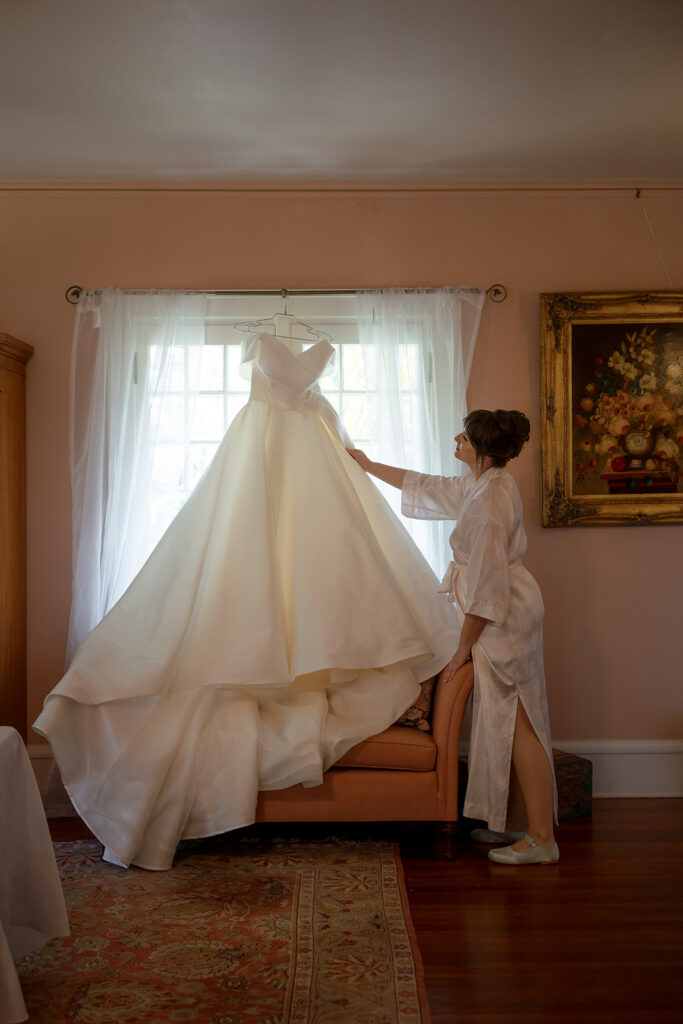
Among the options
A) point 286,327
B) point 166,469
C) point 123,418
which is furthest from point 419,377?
point 123,418

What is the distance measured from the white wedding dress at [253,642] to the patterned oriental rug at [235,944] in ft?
0.69

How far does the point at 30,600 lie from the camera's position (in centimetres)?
416

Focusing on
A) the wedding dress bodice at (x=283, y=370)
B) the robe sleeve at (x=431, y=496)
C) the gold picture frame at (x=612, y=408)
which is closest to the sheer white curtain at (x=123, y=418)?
the wedding dress bodice at (x=283, y=370)

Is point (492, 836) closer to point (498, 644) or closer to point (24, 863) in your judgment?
point (498, 644)

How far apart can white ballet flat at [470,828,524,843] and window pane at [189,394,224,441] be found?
2.11m

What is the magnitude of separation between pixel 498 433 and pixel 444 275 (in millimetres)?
1181

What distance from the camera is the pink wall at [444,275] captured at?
4176 mm

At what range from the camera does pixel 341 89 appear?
3191 mm

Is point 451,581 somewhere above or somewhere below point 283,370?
below

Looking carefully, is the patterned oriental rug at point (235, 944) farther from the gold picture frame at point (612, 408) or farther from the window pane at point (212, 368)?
the window pane at point (212, 368)

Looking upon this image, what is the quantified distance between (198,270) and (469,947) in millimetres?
3100

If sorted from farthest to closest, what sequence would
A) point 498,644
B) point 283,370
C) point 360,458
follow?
point 360,458, point 283,370, point 498,644

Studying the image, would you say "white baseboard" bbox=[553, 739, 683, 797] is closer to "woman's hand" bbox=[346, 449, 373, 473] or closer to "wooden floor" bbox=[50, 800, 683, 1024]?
"wooden floor" bbox=[50, 800, 683, 1024]

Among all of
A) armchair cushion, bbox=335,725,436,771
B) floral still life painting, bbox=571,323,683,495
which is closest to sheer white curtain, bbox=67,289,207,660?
armchair cushion, bbox=335,725,436,771
